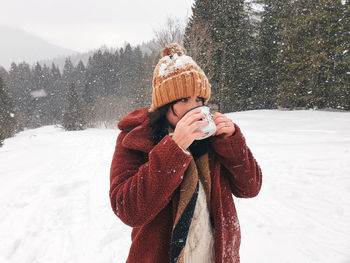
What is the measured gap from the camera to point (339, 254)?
2.51m

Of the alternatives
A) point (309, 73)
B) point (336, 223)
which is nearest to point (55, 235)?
point (336, 223)

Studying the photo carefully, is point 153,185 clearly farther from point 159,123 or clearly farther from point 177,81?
point 177,81

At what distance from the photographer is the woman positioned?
37.6 inches

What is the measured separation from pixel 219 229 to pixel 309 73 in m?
19.6

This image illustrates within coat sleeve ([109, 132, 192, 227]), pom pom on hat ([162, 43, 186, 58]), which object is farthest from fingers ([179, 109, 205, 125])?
pom pom on hat ([162, 43, 186, 58])

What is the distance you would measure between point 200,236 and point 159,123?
644 millimetres

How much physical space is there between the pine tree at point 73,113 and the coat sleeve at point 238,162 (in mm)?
43412

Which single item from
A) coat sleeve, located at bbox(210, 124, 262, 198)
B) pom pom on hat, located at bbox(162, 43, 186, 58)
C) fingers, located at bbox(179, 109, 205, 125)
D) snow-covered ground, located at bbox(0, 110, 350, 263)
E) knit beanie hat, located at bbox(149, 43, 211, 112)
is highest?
pom pom on hat, located at bbox(162, 43, 186, 58)

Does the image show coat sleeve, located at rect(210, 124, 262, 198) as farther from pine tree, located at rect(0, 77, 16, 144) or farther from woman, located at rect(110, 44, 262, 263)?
pine tree, located at rect(0, 77, 16, 144)

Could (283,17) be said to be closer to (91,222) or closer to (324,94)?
(324,94)

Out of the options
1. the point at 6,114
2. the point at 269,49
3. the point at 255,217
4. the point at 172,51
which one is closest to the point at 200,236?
the point at 172,51

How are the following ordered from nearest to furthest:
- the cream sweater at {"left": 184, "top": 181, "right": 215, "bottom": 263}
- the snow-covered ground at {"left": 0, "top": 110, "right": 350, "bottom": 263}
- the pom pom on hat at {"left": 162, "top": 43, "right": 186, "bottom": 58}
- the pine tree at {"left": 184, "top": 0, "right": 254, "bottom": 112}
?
1. the cream sweater at {"left": 184, "top": 181, "right": 215, "bottom": 263}
2. the pom pom on hat at {"left": 162, "top": 43, "right": 186, "bottom": 58}
3. the snow-covered ground at {"left": 0, "top": 110, "right": 350, "bottom": 263}
4. the pine tree at {"left": 184, "top": 0, "right": 254, "bottom": 112}

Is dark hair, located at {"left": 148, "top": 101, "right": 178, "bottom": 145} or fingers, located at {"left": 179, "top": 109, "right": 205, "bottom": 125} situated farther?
dark hair, located at {"left": 148, "top": 101, "right": 178, "bottom": 145}

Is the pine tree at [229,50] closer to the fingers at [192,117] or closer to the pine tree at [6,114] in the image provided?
the fingers at [192,117]
